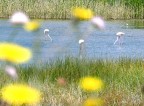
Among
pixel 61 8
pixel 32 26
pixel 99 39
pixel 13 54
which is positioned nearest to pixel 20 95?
pixel 13 54

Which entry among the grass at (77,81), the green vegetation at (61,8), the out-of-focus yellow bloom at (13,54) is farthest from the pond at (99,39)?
Answer: the out-of-focus yellow bloom at (13,54)

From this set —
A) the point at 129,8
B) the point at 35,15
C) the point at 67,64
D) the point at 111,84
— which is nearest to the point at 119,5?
the point at 129,8

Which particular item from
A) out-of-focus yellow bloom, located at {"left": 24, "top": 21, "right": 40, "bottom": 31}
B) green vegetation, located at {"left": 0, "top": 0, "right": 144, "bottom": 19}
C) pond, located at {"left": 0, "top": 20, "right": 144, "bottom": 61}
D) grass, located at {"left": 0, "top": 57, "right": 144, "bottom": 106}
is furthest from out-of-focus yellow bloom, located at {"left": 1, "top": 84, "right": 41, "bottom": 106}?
green vegetation, located at {"left": 0, "top": 0, "right": 144, "bottom": 19}

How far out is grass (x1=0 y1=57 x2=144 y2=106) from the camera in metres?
4.41

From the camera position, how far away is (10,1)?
71.3ft

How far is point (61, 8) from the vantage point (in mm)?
21844

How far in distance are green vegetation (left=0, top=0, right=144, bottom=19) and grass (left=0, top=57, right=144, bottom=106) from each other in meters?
13.6

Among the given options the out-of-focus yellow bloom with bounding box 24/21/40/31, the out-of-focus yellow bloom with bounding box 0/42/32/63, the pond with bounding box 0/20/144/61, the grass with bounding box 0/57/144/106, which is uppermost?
the out-of-focus yellow bloom with bounding box 24/21/40/31

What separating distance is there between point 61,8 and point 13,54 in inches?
818

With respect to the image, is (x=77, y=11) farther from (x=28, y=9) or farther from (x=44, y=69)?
(x=28, y=9)

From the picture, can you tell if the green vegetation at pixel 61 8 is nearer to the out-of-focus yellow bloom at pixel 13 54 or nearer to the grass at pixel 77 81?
the grass at pixel 77 81

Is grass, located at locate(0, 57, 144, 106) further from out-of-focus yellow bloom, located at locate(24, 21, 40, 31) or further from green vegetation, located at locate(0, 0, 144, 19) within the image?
green vegetation, located at locate(0, 0, 144, 19)

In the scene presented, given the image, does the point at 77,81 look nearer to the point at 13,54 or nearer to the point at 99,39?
the point at 13,54

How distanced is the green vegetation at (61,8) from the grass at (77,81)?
1360 cm
